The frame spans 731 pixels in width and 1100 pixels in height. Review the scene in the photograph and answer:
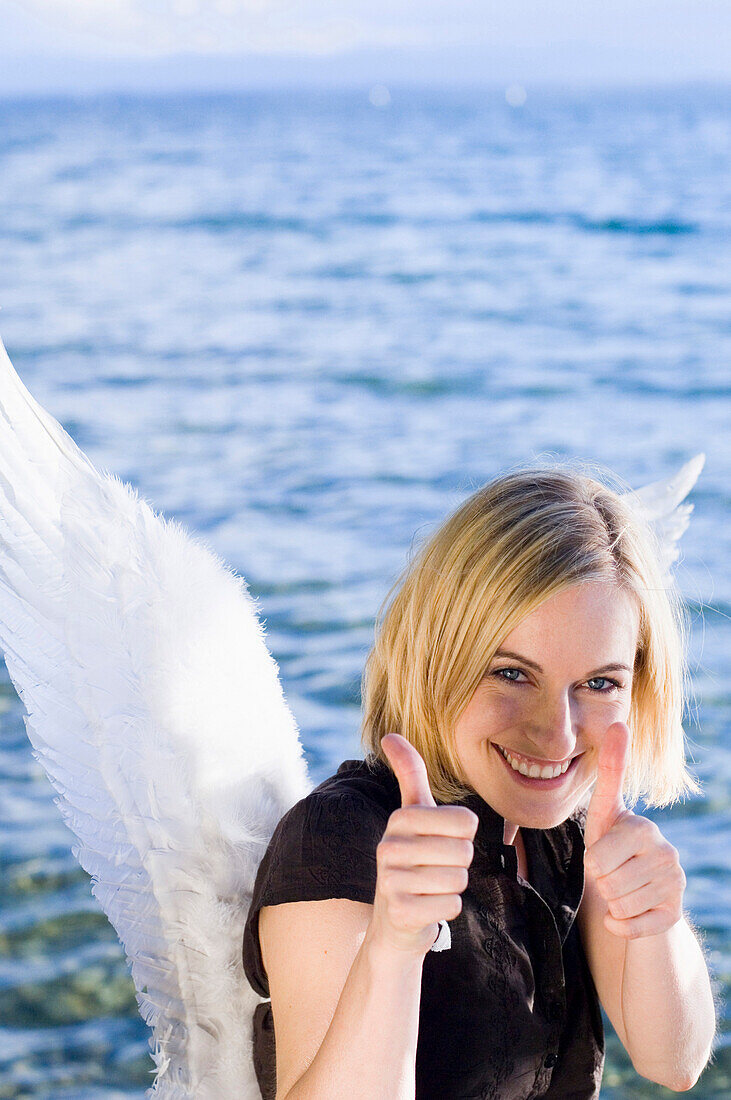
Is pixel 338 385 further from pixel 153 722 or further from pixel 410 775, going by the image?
pixel 410 775

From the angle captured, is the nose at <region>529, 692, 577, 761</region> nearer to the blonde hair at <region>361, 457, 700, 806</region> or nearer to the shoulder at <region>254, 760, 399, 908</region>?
the blonde hair at <region>361, 457, 700, 806</region>

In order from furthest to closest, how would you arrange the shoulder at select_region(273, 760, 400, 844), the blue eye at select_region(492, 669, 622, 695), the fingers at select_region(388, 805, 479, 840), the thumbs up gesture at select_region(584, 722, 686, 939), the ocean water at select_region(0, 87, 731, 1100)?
the ocean water at select_region(0, 87, 731, 1100) < the blue eye at select_region(492, 669, 622, 695) < the shoulder at select_region(273, 760, 400, 844) < the thumbs up gesture at select_region(584, 722, 686, 939) < the fingers at select_region(388, 805, 479, 840)

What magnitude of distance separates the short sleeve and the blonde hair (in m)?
0.18

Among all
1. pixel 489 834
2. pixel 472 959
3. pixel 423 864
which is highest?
pixel 423 864

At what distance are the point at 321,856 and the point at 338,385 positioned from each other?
755 cm

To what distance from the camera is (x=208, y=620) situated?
6.15 feet

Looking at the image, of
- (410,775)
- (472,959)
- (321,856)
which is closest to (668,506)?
(472,959)

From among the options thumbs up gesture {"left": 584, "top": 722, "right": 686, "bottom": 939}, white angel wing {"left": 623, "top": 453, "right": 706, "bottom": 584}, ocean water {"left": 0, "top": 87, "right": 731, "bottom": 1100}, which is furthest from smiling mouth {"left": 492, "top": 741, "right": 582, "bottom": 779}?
white angel wing {"left": 623, "top": 453, "right": 706, "bottom": 584}

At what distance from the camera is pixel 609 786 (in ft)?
4.81

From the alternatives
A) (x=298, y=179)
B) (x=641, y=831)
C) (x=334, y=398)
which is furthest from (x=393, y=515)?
(x=298, y=179)

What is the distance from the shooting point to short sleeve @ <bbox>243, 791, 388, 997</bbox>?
4.96 ft

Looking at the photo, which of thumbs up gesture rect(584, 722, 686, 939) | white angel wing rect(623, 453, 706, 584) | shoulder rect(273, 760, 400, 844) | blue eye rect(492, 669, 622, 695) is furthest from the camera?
white angel wing rect(623, 453, 706, 584)

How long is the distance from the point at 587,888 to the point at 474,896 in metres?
0.30

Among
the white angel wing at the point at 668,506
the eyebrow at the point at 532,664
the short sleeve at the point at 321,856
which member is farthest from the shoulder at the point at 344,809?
the white angel wing at the point at 668,506
